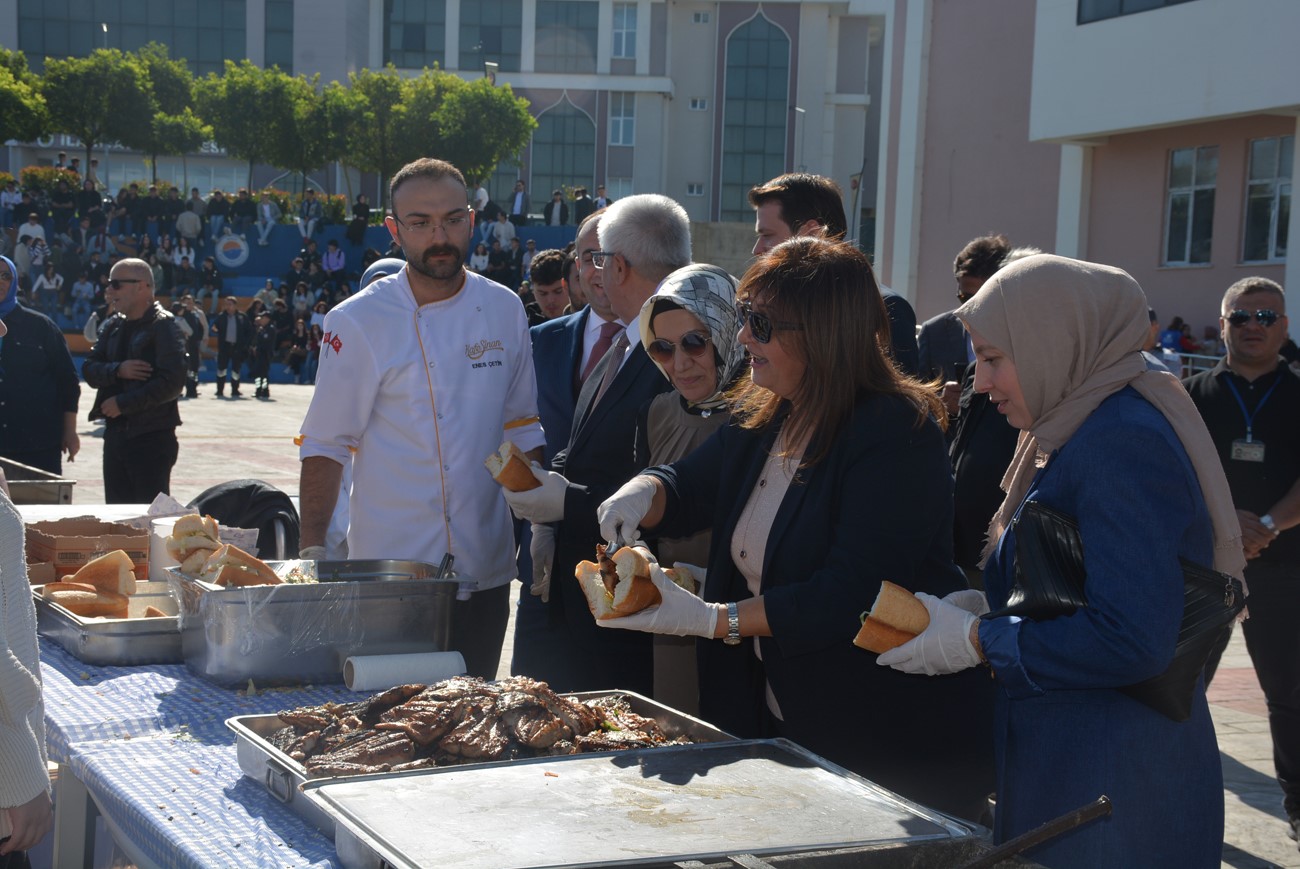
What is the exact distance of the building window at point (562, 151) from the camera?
5416 centimetres

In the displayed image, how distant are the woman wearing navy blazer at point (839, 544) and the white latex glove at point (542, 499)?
0.66m

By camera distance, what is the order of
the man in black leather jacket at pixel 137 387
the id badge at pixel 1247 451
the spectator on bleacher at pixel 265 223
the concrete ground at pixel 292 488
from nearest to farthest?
the concrete ground at pixel 292 488
the id badge at pixel 1247 451
the man in black leather jacket at pixel 137 387
the spectator on bleacher at pixel 265 223

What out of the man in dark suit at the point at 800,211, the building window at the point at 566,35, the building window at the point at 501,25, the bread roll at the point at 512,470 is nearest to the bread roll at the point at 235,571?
the bread roll at the point at 512,470

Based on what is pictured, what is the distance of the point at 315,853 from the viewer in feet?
6.13

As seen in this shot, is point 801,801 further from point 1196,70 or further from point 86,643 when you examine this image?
point 1196,70

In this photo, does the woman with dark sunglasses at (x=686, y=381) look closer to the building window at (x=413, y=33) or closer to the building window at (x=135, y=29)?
the building window at (x=413, y=33)

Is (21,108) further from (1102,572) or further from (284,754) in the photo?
(1102,572)

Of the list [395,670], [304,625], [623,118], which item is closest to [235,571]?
[304,625]

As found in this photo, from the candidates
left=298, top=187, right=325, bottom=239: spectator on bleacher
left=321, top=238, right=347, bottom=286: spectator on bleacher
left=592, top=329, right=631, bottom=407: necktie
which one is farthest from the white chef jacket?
left=298, top=187, right=325, bottom=239: spectator on bleacher

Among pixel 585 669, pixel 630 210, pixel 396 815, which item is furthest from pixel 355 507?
pixel 396 815

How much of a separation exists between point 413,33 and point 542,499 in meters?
56.9

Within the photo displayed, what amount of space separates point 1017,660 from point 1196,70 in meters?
17.6

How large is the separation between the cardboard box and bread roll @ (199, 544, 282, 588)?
0.82 metres

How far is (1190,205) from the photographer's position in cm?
1859
